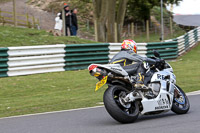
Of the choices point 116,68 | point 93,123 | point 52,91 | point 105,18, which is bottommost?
point 52,91

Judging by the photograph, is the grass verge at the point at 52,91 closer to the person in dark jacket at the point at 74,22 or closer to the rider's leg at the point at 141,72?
the rider's leg at the point at 141,72

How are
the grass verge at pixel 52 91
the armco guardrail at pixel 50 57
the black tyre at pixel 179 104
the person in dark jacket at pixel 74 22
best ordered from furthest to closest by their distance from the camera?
the person in dark jacket at pixel 74 22 → the armco guardrail at pixel 50 57 → the grass verge at pixel 52 91 → the black tyre at pixel 179 104

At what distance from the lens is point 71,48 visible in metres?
16.6

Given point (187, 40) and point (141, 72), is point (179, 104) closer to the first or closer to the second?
point (141, 72)

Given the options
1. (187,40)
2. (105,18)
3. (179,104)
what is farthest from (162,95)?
(187,40)

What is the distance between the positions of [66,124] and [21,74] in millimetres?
7605

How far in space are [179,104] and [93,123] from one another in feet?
6.31

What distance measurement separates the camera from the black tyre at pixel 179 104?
8.25 m

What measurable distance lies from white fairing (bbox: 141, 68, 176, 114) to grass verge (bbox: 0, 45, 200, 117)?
2557 mm

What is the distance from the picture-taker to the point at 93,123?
7.61m

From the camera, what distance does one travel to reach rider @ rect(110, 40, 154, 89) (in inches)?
305

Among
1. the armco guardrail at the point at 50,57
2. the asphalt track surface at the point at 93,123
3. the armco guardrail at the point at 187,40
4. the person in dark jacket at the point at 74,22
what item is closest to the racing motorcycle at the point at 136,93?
the asphalt track surface at the point at 93,123

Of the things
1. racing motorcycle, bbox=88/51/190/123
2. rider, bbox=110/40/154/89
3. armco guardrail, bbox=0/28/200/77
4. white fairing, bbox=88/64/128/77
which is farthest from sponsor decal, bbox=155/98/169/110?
armco guardrail, bbox=0/28/200/77

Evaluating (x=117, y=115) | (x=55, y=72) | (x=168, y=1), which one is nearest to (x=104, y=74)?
(x=117, y=115)
